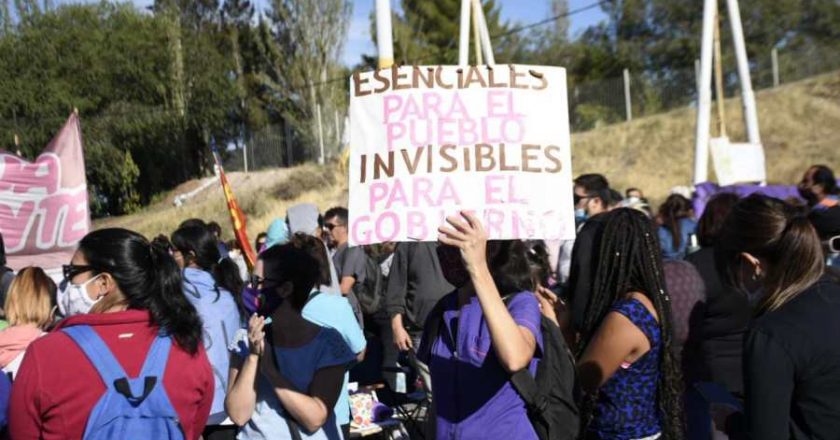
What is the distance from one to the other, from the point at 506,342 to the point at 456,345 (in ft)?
1.17

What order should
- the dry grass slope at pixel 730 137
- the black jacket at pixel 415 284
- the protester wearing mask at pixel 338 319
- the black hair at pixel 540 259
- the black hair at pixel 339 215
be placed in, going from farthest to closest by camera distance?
the dry grass slope at pixel 730 137, the black hair at pixel 339 215, the black jacket at pixel 415 284, the black hair at pixel 540 259, the protester wearing mask at pixel 338 319

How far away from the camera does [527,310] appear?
10.6ft

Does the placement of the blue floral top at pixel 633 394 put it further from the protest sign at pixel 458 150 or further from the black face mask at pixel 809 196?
the black face mask at pixel 809 196

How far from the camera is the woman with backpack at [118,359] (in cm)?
279

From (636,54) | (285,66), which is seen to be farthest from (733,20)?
(636,54)

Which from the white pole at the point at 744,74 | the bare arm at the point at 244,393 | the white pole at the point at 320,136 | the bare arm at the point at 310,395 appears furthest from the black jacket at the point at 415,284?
the white pole at the point at 320,136

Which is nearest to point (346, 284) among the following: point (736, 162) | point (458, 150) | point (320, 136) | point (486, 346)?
point (458, 150)

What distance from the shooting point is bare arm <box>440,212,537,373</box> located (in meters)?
2.97

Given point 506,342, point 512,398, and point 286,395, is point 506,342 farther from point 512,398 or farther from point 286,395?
point 286,395

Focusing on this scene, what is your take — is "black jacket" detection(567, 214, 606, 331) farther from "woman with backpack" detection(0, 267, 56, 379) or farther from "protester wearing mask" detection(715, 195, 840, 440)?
"woman with backpack" detection(0, 267, 56, 379)

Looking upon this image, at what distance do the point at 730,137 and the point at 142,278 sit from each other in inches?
969

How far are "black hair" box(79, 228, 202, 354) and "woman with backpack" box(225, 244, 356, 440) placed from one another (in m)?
0.37

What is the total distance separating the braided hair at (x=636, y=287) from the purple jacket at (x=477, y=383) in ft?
0.78

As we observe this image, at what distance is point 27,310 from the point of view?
4.96 meters
